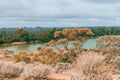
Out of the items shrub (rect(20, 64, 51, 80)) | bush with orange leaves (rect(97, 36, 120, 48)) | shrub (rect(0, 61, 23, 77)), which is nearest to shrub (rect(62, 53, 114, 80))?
shrub (rect(20, 64, 51, 80))

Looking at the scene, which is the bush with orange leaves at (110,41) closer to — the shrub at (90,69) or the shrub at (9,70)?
the shrub at (9,70)

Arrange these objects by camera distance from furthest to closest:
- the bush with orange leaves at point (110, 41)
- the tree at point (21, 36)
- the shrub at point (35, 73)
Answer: the tree at point (21, 36)
the bush with orange leaves at point (110, 41)
the shrub at point (35, 73)

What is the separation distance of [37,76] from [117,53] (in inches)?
1017

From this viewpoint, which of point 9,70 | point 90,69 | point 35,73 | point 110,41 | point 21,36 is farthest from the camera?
point 21,36

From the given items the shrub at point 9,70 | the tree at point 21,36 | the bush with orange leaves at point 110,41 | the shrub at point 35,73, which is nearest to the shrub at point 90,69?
the shrub at point 35,73

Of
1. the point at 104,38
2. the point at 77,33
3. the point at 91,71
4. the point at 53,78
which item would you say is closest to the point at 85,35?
the point at 77,33

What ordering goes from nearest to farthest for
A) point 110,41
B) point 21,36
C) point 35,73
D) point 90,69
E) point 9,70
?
1. point 90,69
2. point 35,73
3. point 9,70
4. point 110,41
5. point 21,36

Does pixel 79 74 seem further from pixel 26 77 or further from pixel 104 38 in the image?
pixel 104 38

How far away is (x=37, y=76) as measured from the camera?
1348cm

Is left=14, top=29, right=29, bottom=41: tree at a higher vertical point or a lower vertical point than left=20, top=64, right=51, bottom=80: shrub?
lower

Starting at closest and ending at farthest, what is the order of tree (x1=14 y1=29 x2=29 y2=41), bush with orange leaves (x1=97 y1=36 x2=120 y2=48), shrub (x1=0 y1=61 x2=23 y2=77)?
shrub (x1=0 y1=61 x2=23 y2=77)
bush with orange leaves (x1=97 y1=36 x2=120 y2=48)
tree (x1=14 y1=29 x2=29 y2=41)

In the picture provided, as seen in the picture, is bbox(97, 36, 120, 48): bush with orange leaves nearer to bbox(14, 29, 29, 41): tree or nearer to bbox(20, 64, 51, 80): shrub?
bbox(20, 64, 51, 80): shrub

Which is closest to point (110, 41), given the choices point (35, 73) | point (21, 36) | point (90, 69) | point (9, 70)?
point (9, 70)

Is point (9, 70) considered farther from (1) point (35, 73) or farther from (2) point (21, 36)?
(2) point (21, 36)
